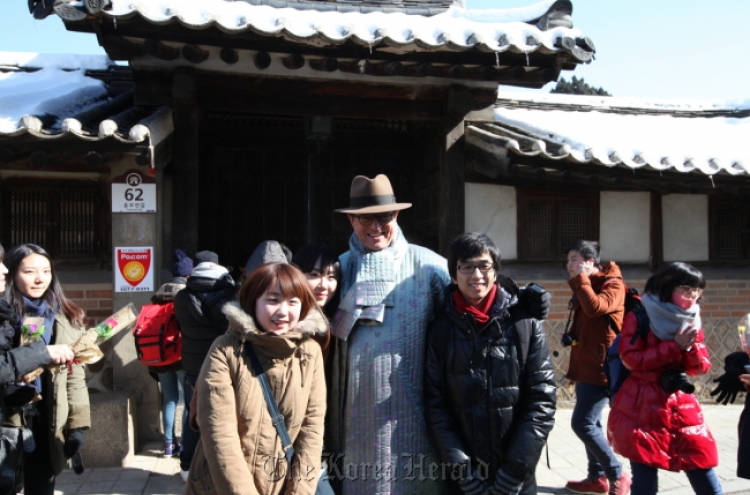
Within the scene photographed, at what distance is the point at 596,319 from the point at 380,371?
7.26 ft

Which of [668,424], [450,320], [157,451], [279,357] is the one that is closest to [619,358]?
[668,424]

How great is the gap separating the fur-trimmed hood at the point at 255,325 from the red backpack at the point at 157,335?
8.13 ft

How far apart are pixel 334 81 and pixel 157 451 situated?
12.2 ft

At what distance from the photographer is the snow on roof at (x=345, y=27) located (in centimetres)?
468

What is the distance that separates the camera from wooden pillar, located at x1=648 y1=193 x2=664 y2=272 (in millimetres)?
6762

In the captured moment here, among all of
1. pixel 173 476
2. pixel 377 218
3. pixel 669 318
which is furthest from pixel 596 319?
pixel 173 476

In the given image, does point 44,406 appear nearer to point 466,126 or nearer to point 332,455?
point 332,455

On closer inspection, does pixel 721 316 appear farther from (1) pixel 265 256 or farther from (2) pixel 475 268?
(1) pixel 265 256

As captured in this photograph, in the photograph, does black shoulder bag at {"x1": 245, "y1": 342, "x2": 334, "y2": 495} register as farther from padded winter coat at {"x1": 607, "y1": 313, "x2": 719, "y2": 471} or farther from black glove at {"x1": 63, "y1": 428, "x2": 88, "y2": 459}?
padded winter coat at {"x1": 607, "y1": 313, "x2": 719, "y2": 471}

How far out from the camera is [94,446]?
5125 millimetres

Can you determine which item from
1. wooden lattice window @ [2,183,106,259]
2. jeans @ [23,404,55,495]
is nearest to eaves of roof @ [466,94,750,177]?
wooden lattice window @ [2,183,106,259]

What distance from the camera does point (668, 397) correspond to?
3.46 m

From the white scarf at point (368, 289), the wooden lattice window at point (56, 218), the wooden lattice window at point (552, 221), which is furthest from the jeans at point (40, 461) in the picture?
the wooden lattice window at point (552, 221)

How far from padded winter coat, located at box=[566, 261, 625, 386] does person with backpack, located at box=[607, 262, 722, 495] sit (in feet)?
2.64
